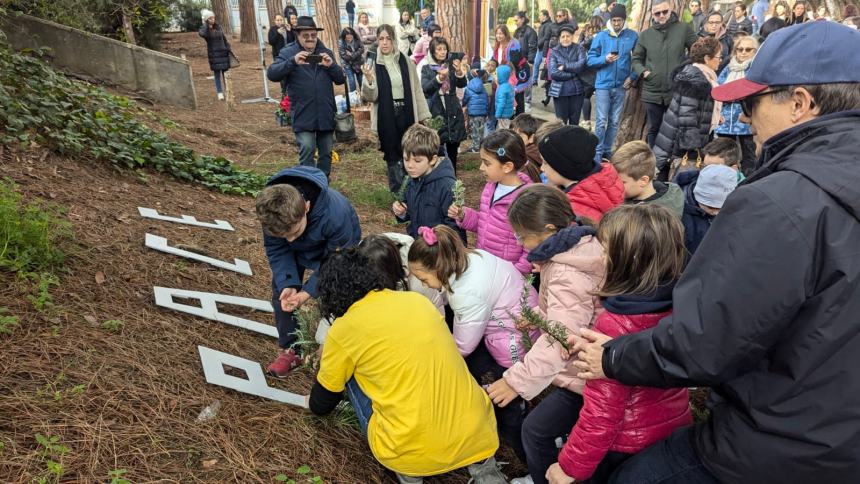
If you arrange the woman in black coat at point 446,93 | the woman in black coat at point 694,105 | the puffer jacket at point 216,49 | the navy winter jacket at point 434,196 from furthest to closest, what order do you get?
the puffer jacket at point 216,49, the woman in black coat at point 446,93, the woman in black coat at point 694,105, the navy winter jacket at point 434,196

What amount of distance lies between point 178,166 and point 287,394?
405 cm

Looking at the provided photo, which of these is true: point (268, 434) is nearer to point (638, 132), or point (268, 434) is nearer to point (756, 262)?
point (756, 262)

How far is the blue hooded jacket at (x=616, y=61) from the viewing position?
7801 millimetres

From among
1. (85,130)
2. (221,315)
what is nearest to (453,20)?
(85,130)

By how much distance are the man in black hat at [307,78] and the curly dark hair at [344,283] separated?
3984mm

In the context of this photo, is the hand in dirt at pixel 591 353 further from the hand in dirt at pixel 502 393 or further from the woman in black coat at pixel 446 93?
the woman in black coat at pixel 446 93

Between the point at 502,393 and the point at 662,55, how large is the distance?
5.97 meters

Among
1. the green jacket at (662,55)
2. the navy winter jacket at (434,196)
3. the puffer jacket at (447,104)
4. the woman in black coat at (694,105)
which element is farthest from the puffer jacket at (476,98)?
the navy winter jacket at (434,196)

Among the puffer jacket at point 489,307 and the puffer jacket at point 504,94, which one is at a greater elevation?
the puffer jacket at point 504,94

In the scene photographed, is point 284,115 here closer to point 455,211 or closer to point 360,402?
point 455,211

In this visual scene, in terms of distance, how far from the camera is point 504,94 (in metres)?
8.86

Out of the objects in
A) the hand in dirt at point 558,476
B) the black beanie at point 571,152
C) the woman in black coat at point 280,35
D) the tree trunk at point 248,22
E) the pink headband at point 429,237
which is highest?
the tree trunk at point 248,22

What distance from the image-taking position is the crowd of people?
1334 mm

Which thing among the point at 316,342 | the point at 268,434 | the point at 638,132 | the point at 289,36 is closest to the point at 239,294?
the point at 316,342
